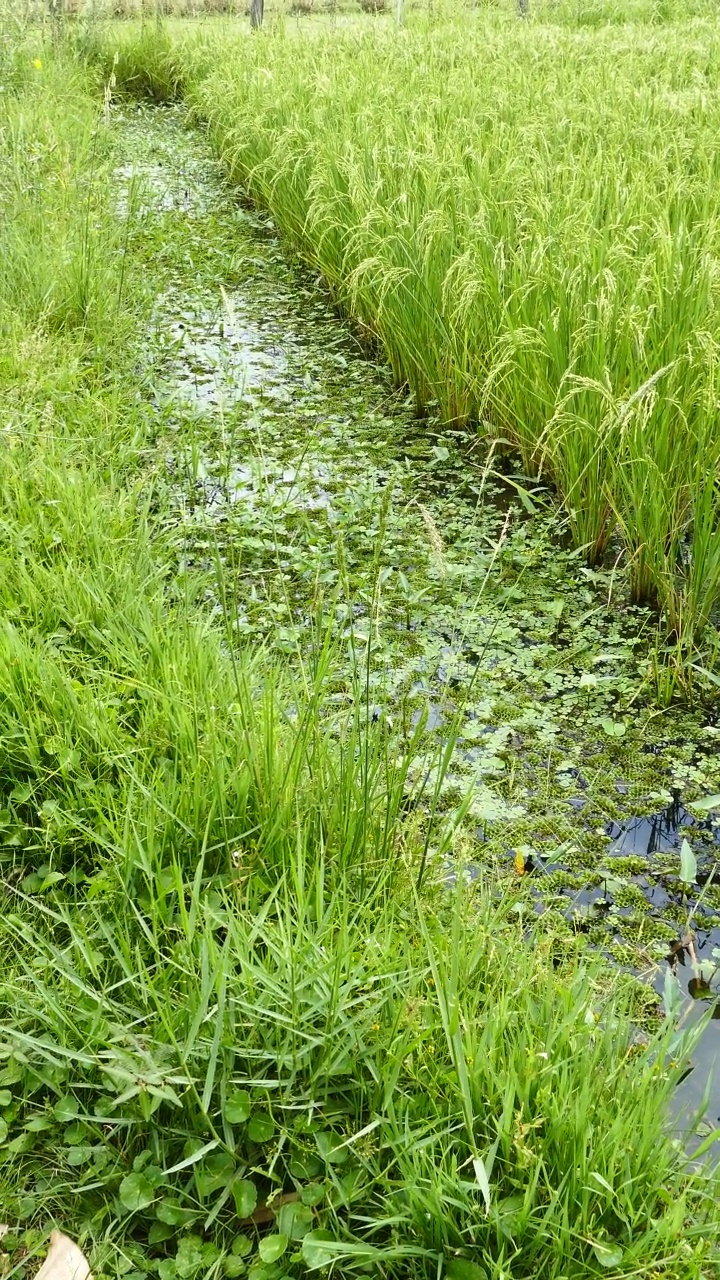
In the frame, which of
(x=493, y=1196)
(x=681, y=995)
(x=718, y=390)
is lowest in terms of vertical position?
(x=681, y=995)

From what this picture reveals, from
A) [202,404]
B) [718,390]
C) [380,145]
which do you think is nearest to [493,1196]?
[718,390]

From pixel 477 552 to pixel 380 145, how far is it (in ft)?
8.75

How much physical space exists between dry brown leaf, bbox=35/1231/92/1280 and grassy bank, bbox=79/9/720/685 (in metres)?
1.57

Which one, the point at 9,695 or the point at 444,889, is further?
the point at 9,695

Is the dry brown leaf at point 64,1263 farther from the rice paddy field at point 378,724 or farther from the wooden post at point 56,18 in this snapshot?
the wooden post at point 56,18

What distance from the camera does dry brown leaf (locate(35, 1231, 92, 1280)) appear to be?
1.23 metres

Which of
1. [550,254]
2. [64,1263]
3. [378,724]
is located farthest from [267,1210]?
[550,254]

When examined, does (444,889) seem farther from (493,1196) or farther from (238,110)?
(238,110)

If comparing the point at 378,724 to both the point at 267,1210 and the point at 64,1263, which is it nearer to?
the point at 267,1210

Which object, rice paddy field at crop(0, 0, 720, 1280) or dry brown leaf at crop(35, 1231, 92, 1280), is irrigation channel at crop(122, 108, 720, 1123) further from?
dry brown leaf at crop(35, 1231, 92, 1280)

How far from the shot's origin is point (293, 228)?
555 cm

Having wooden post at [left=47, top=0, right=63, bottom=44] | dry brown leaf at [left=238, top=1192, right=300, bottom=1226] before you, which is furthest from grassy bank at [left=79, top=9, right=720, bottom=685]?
wooden post at [left=47, top=0, right=63, bottom=44]

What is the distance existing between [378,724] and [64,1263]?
3.09 ft

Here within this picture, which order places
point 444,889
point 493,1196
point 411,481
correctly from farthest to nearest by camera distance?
point 411,481
point 444,889
point 493,1196
